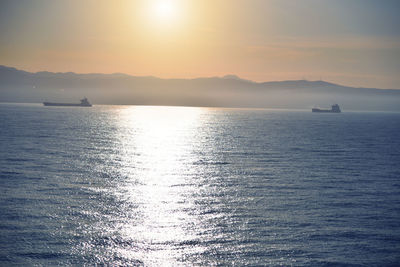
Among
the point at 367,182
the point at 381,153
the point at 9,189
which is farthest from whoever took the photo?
the point at 381,153

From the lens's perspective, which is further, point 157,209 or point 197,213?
point 157,209

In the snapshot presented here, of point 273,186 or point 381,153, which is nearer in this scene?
point 273,186

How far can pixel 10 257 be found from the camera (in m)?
23.0

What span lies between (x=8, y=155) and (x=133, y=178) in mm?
28104

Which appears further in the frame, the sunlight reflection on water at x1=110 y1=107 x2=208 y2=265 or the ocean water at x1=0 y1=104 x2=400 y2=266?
the sunlight reflection on water at x1=110 y1=107 x2=208 y2=265

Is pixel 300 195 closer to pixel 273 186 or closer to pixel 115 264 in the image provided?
pixel 273 186

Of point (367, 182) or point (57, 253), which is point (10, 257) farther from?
point (367, 182)

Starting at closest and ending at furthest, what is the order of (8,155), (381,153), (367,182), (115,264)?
(115,264)
(367,182)
(8,155)
(381,153)

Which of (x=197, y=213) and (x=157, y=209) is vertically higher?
(x=197, y=213)

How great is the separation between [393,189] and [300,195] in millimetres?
12802

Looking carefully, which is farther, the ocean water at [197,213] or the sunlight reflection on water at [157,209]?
the sunlight reflection on water at [157,209]

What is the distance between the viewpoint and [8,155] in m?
61.9

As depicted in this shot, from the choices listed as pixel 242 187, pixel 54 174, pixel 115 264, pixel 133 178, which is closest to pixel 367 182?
pixel 242 187

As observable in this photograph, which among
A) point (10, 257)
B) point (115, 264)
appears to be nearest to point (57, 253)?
point (10, 257)
